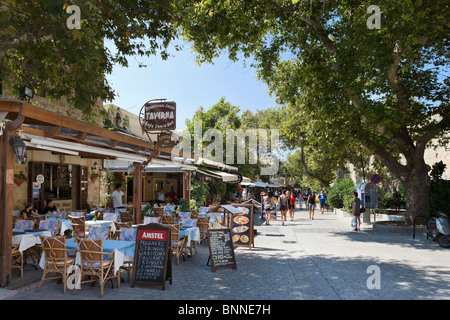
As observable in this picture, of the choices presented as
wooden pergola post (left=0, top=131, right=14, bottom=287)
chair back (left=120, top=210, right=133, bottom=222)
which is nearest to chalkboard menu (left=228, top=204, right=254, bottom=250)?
chair back (left=120, top=210, right=133, bottom=222)

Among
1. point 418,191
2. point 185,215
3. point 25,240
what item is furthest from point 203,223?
point 418,191

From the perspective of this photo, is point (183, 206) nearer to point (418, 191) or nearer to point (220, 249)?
point (220, 249)

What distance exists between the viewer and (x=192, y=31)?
40.6 feet

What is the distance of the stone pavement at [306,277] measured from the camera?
18.9 ft

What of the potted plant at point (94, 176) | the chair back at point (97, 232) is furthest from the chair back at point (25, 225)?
the potted plant at point (94, 176)

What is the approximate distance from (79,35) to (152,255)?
4104 mm

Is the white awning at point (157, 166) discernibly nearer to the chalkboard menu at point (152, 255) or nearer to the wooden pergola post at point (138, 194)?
the wooden pergola post at point (138, 194)

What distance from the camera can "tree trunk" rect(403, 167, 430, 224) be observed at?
13.8 meters

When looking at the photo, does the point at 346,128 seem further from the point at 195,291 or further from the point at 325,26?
the point at 195,291

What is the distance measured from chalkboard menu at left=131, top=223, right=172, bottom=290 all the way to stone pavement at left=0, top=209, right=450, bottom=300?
Result: 0.69ft

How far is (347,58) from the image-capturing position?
40.4 feet

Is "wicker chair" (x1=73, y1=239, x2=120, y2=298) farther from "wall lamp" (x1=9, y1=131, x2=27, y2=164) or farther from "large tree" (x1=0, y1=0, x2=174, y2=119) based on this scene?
"large tree" (x1=0, y1=0, x2=174, y2=119)

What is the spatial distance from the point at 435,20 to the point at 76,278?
1181 cm
